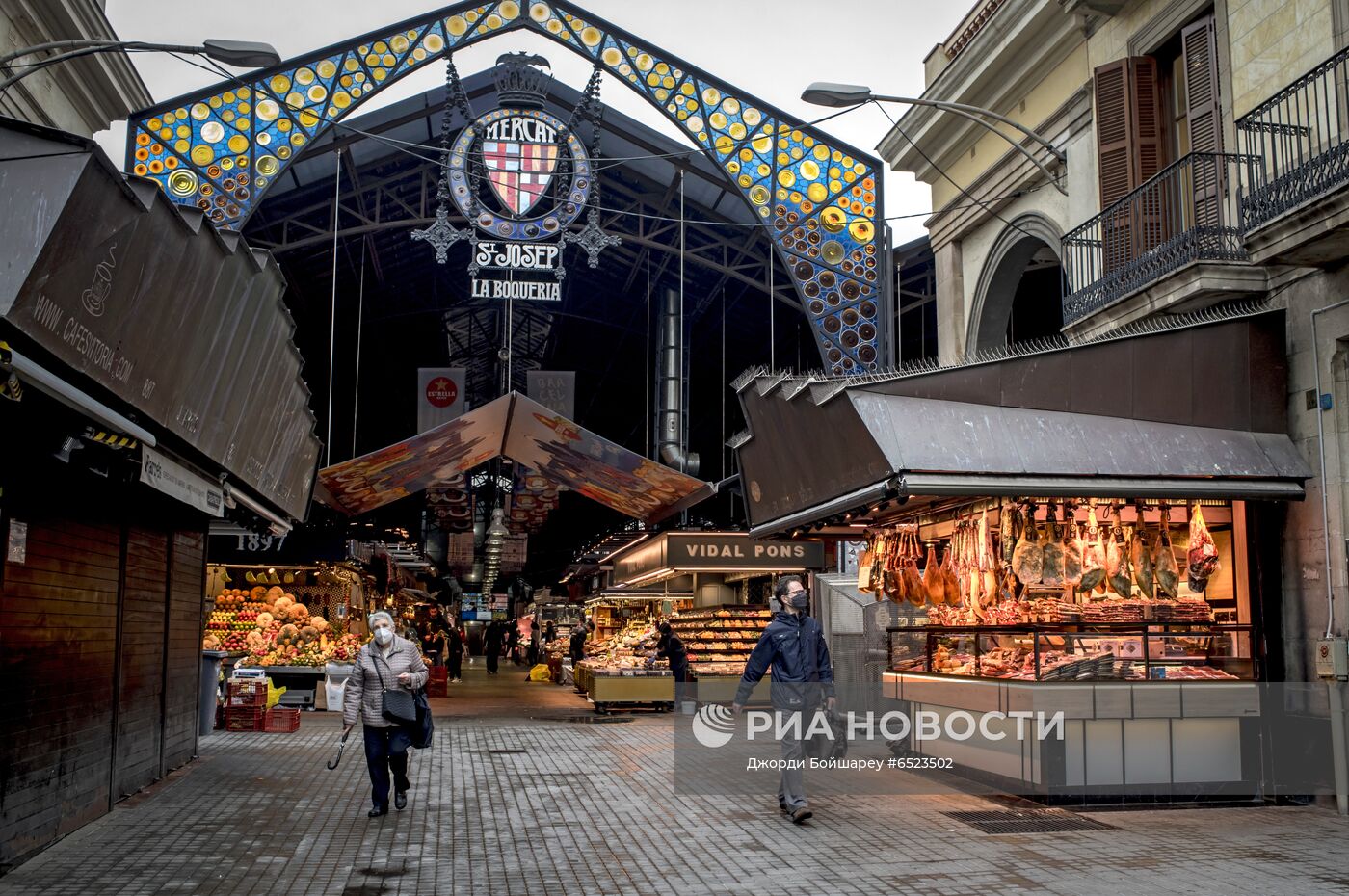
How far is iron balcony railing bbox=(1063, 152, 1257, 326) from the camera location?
11.2m

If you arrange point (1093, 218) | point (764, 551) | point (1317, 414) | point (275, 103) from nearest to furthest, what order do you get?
point (1317, 414) → point (1093, 218) → point (275, 103) → point (764, 551)

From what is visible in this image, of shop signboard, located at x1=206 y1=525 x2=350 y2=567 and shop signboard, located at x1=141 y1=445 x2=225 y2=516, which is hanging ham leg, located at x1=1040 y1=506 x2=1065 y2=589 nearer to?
shop signboard, located at x1=141 y1=445 x2=225 y2=516

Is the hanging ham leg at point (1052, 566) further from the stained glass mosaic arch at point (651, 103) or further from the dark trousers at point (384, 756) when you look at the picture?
the stained glass mosaic arch at point (651, 103)

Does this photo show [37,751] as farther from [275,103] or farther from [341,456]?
[341,456]

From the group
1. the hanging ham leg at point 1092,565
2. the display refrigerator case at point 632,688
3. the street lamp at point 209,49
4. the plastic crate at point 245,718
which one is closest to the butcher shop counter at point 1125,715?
the hanging ham leg at point 1092,565

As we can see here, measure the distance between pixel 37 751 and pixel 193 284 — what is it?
3.29 m

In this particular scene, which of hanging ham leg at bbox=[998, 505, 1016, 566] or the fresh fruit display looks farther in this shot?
the fresh fruit display

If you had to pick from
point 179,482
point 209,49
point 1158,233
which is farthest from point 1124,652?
point 209,49

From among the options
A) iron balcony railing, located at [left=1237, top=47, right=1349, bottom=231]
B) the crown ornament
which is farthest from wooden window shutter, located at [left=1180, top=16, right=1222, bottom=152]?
the crown ornament

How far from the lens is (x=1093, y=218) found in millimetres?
13266

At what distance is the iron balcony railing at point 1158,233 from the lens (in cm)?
1120

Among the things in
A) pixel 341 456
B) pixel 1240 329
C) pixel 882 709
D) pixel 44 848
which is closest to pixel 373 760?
pixel 44 848

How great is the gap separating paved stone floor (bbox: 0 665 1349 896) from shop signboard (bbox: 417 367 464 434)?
11.6 meters

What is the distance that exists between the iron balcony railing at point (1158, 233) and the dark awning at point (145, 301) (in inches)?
325
